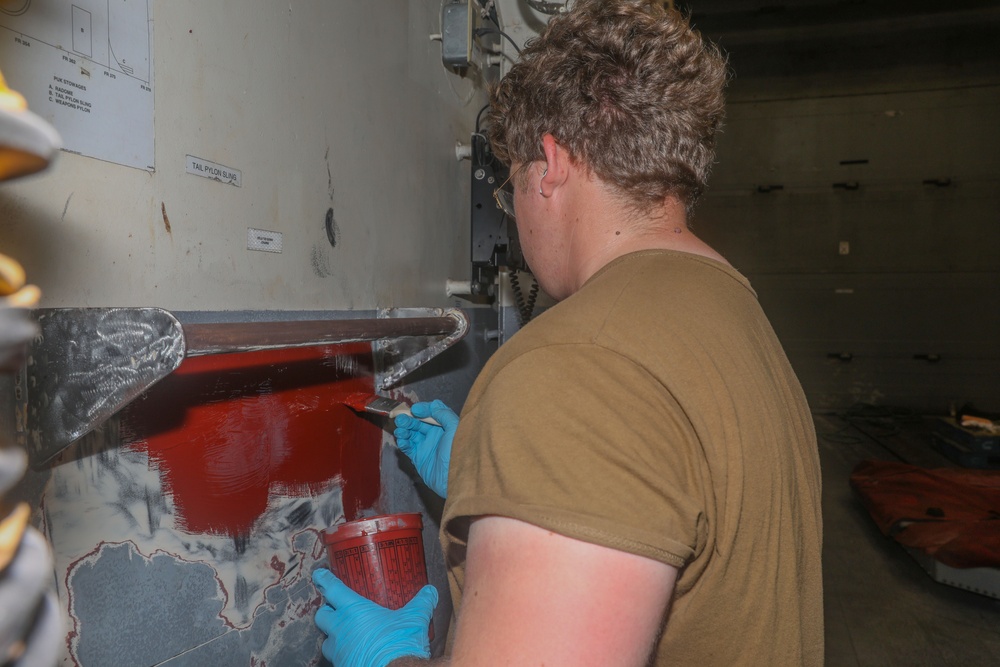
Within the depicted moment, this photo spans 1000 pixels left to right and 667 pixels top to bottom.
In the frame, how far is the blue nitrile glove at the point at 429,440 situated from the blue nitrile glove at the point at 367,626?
32 centimetres

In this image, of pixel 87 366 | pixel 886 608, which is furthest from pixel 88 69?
pixel 886 608

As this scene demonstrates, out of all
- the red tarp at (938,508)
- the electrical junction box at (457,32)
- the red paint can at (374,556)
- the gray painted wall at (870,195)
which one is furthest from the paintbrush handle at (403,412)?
the gray painted wall at (870,195)

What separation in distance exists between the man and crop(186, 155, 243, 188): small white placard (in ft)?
1.78

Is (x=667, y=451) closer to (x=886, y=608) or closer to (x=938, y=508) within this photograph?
(x=886, y=608)

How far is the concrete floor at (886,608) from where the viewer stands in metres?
3.01

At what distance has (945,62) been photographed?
6879 millimetres

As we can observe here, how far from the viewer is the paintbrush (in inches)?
58.3

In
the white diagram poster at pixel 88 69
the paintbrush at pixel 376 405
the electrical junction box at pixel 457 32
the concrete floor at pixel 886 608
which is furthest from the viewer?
the concrete floor at pixel 886 608

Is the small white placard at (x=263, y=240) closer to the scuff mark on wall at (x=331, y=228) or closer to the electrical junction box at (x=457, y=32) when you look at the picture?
the scuff mark on wall at (x=331, y=228)

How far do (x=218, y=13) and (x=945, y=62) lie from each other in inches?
323

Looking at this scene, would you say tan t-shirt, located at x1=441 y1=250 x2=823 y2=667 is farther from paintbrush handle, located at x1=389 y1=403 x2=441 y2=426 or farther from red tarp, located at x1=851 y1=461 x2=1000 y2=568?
Answer: red tarp, located at x1=851 y1=461 x2=1000 y2=568

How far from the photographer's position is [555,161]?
1055 mm

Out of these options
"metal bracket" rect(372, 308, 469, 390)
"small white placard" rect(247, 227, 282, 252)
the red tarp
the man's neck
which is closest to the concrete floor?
the red tarp

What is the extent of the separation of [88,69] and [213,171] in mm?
247
